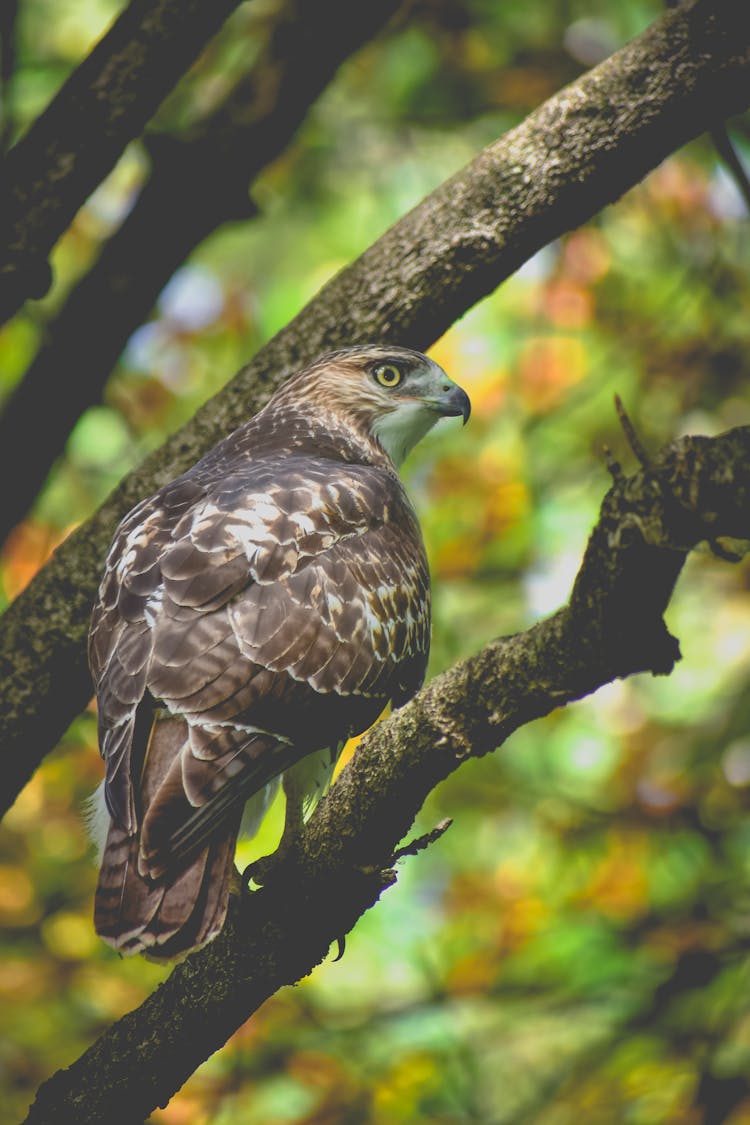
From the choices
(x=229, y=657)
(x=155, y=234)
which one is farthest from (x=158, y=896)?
(x=155, y=234)

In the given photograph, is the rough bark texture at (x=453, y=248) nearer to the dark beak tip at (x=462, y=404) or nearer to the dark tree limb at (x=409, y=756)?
the dark beak tip at (x=462, y=404)

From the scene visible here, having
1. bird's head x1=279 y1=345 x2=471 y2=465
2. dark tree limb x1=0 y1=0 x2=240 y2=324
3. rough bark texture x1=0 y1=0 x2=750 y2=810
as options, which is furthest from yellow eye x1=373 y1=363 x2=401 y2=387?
dark tree limb x1=0 y1=0 x2=240 y2=324

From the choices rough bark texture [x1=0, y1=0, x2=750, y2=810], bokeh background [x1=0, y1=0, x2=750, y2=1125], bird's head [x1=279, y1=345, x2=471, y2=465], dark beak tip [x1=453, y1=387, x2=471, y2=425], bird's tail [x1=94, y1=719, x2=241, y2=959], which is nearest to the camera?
bird's tail [x1=94, y1=719, x2=241, y2=959]

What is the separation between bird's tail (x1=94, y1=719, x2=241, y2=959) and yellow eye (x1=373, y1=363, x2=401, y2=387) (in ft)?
6.17

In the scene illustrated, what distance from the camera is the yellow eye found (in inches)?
184

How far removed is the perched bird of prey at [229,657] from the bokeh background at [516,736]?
1753 millimetres

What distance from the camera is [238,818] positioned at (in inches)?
130

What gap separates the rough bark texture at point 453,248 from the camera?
4090 millimetres

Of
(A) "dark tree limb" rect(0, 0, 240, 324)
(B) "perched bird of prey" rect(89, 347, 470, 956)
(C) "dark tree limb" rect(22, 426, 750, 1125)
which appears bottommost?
(C) "dark tree limb" rect(22, 426, 750, 1125)

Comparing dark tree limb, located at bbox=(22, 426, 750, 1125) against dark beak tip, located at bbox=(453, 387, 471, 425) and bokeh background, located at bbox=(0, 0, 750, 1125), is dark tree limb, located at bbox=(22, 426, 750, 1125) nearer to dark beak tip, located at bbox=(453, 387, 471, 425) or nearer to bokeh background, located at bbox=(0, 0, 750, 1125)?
dark beak tip, located at bbox=(453, 387, 471, 425)

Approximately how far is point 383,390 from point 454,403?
26 cm

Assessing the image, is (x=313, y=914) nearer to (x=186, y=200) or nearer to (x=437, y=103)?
(x=186, y=200)

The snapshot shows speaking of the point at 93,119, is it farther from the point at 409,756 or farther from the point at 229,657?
the point at 409,756

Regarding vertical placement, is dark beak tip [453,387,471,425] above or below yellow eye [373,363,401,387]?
below
